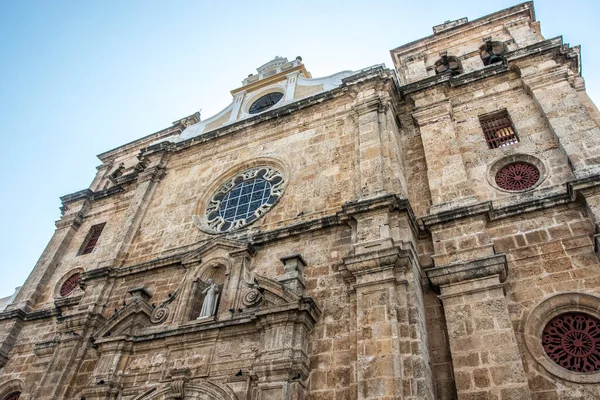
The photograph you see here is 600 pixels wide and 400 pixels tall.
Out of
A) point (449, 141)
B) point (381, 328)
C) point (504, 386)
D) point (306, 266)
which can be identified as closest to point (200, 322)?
point (306, 266)

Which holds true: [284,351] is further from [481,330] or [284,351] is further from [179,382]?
[481,330]

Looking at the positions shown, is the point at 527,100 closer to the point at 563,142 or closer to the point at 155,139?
the point at 563,142

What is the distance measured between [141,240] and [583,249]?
35.0 feet

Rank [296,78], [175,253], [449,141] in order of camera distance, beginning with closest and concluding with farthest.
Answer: [449,141] < [175,253] < [296,78]

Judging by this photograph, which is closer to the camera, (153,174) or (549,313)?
(549,313)

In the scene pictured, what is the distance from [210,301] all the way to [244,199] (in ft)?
11.4

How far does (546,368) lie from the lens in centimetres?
662

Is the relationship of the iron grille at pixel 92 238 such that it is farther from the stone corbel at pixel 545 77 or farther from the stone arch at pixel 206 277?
the stone corbel at pixel 545 77

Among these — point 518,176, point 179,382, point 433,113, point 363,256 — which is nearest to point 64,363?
point 179,382

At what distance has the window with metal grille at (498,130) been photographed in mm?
10367

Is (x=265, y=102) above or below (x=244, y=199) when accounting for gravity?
above

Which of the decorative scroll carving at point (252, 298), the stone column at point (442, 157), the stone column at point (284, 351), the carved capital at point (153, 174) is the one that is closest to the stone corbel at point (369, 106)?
the stone column at point (442, 157)

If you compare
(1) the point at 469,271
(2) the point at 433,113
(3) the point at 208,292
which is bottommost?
(1) the point at 469,271

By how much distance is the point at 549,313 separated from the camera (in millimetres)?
7203
